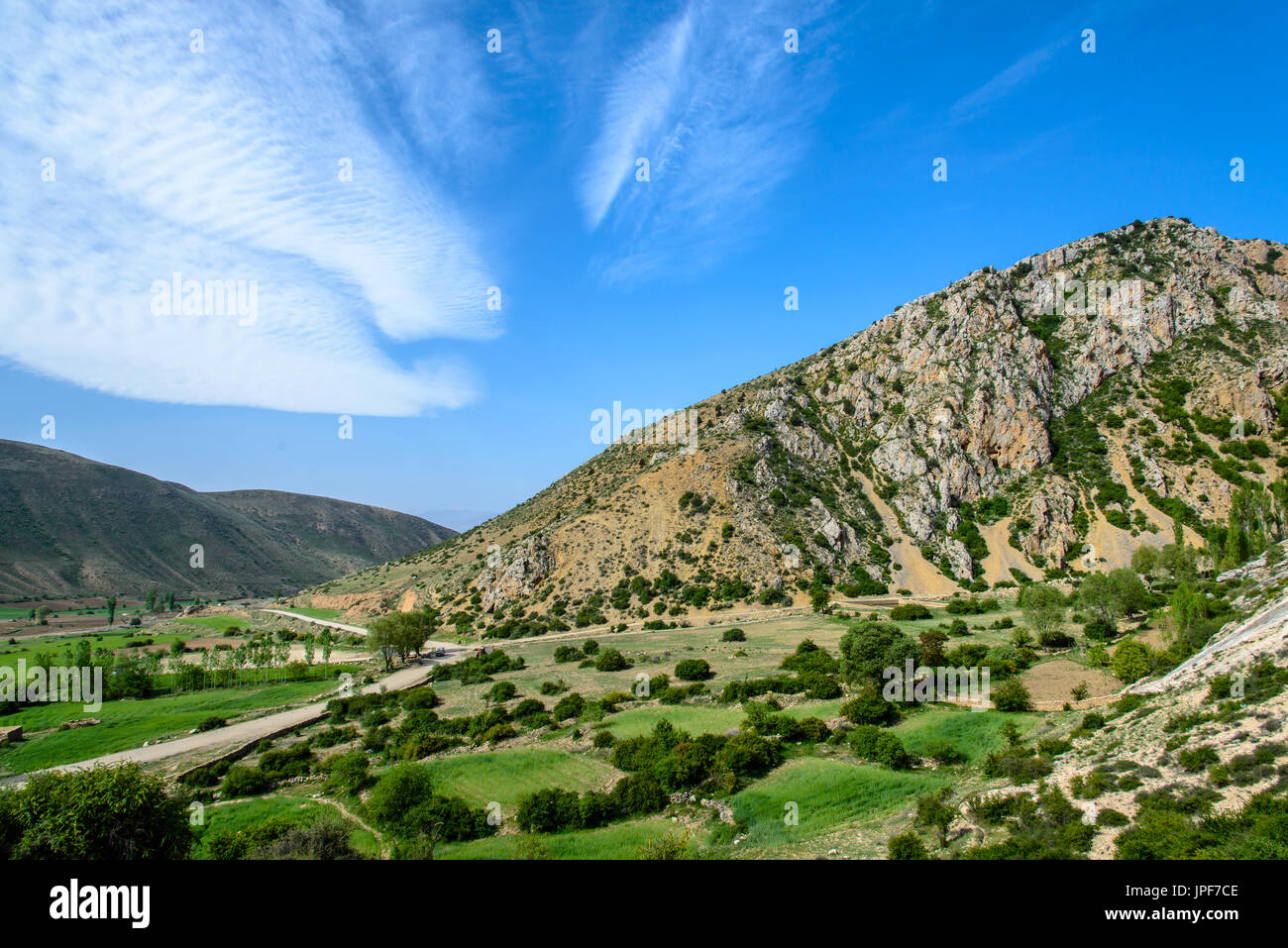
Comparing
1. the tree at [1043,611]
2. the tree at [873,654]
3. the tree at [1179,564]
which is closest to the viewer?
the tree at [873,654]

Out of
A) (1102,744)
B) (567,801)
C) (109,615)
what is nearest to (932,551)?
(1102,744)

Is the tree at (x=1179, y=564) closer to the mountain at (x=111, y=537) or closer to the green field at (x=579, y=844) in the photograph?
the green field at (x=579, y=844)

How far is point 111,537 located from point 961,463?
19348 cm

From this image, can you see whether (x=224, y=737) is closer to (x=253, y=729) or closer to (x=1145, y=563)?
(x=253, y=729)

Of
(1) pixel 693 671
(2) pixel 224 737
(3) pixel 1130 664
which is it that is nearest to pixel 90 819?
(2) pixel 224 737

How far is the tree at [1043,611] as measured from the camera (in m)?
41.2

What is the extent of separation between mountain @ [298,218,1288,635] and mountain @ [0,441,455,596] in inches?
2710

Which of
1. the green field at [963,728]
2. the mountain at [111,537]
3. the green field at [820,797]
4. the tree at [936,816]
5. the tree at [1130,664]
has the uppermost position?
the mountain at [111,537]

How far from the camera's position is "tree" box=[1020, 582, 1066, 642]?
135 ft

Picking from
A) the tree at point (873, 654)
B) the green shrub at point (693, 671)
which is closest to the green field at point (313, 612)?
the green shrub at point (693, 671)

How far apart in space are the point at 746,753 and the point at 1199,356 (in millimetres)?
107197

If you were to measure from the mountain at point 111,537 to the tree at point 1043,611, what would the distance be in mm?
172531

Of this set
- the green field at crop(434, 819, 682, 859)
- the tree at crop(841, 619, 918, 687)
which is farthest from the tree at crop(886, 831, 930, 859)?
the tree at crop(841, 619, 918, 687)

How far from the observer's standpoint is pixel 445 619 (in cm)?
8194
